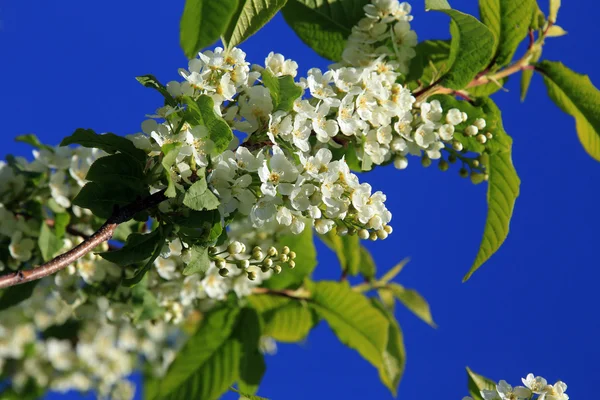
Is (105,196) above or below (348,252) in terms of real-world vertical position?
below

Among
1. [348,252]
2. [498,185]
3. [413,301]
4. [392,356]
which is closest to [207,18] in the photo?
[498,185]

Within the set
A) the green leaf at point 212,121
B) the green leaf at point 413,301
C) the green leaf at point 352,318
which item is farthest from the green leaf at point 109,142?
the green leaf at point 413,301

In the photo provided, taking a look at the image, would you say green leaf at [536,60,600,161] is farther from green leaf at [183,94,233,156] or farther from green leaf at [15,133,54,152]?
green leaf at [15,133,54,152]

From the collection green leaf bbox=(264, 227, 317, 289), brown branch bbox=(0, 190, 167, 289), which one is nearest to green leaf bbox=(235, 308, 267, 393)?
green leaf bbox=(264, 227, 317, 289)

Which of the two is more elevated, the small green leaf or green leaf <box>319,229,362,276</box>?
green leaf <box>319,229,362,276</box>

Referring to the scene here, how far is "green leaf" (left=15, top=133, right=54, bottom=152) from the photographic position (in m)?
1.97

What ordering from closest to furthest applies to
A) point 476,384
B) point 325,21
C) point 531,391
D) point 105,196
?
1. point 105,196
2. point 531,391
3. point 476,384
4. point 325,21

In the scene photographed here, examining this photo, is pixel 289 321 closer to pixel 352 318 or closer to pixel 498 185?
pixel 352 318

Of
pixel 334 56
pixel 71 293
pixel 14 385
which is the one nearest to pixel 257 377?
pixel 71 293

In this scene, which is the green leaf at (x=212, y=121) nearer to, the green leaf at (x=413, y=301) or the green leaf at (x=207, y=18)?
the green leaf at (x=207, y=18)

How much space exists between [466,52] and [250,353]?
1114 millimetres

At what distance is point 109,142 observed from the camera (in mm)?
1224

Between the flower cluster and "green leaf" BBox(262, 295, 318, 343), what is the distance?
0.95m

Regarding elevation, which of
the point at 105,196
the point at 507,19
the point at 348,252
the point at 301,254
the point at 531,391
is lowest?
the point at 531,391
